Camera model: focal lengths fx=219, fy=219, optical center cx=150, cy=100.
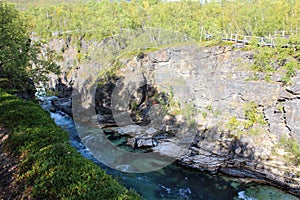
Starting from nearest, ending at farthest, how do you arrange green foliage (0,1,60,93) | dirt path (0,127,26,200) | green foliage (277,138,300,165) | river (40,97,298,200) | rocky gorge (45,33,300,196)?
dirt path (0,127,26,200)
green foliage (0,1,60,93)
river (40,97,298,200)
green foliage (277,138,300,165)
rocky gorge (45,33,300,196)

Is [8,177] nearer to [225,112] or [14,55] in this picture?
[14,55]

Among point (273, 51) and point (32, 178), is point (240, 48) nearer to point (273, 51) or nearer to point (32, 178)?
point (273, 51)

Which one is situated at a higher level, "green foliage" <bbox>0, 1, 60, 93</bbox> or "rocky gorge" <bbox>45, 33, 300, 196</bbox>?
"green foliage" <bbox>0, 1, 60, 93</bbox>

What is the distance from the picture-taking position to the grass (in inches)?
221

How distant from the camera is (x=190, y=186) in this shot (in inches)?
669

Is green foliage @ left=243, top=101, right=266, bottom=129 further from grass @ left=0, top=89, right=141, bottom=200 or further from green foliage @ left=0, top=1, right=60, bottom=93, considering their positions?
grass @ left=0, top=89, right=141, bottom=200

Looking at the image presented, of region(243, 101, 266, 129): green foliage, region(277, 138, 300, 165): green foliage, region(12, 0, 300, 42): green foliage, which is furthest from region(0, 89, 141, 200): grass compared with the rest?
region(12, 0, 300, 42): green foliage

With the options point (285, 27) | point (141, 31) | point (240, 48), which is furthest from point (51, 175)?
point (141, 31)

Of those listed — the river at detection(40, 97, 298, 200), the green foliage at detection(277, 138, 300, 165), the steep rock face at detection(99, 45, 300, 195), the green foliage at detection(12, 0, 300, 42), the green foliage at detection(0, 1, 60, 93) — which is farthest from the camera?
the green foliage at detection(12, 0, 300, 42)

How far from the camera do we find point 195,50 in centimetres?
3188

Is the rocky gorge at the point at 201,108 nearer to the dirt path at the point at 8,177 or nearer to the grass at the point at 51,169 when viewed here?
the grass at the point at 51,169

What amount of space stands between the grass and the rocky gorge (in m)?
14.6

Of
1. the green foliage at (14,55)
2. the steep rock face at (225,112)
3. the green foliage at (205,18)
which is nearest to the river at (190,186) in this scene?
the steep rock face at (225,112)

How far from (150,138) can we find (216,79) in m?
12.1
